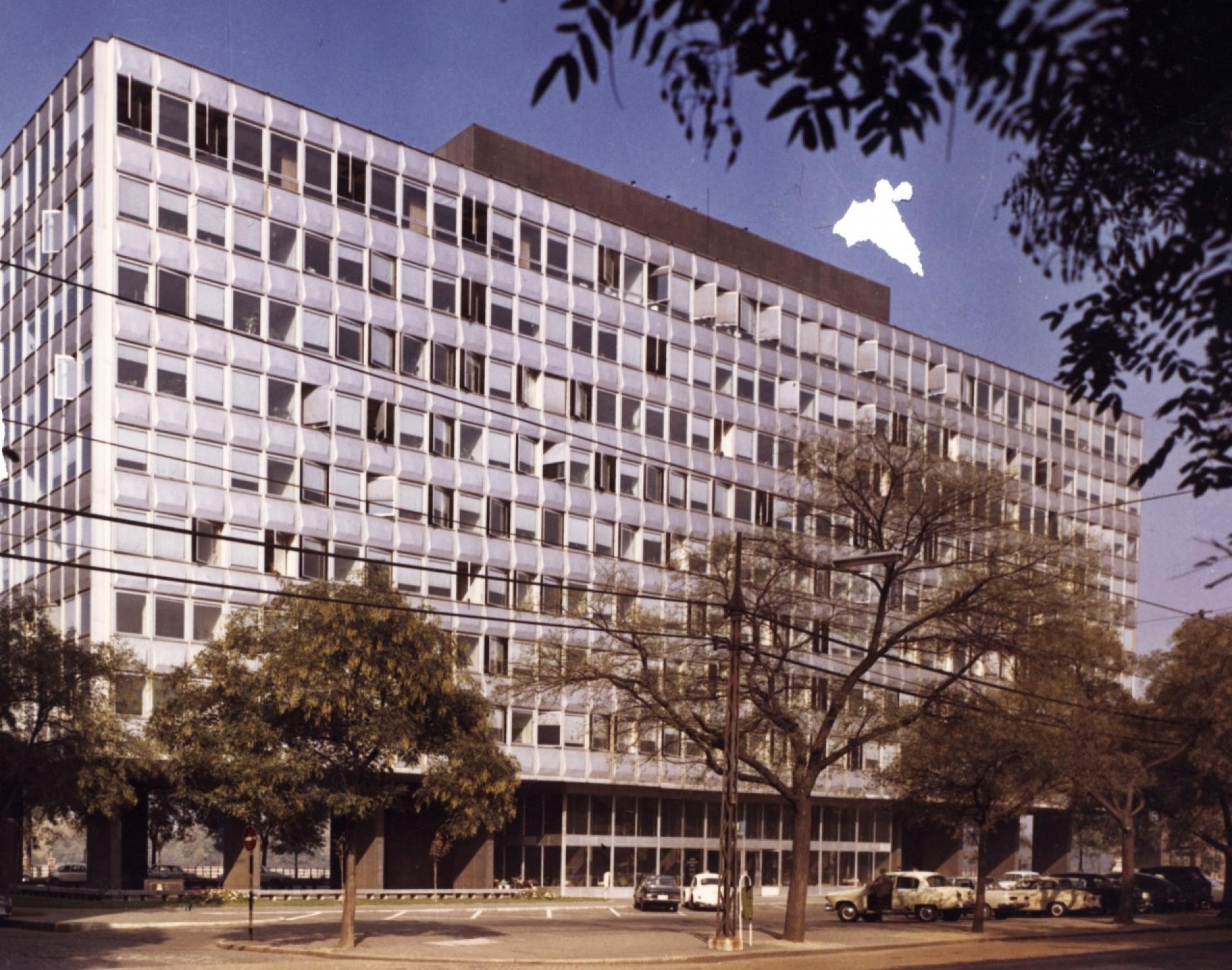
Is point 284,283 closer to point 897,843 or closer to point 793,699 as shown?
point 793,699

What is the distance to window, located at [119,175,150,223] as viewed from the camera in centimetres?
5525

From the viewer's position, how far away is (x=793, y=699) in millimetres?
44750

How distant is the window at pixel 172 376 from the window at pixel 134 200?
184 inches

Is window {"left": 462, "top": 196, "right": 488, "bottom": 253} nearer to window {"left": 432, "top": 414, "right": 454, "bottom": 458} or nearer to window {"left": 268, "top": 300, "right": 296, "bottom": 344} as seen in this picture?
window {"left": 432, "top": 414, "right": 454, "bottom": 458}

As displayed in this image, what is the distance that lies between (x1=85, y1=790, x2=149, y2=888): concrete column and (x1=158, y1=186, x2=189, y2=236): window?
1961 cm

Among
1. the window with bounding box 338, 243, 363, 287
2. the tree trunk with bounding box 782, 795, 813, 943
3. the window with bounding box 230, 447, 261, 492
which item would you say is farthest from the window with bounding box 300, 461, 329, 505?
the tree trunk with bounding box 782, 795, 813, 943

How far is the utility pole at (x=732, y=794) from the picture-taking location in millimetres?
35250

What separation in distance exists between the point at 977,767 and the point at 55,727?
86.8 ft

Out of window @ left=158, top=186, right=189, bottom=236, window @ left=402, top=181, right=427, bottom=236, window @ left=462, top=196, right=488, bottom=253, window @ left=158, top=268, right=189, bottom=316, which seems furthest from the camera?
window @ left=462, top=196, right=488, bottom=253

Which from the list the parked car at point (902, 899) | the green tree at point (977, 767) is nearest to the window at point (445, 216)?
the green tree at point (977, 767)

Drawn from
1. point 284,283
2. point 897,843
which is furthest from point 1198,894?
point 284,283

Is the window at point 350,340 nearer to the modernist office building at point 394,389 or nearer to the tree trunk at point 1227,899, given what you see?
the modernist office building at point 394,389

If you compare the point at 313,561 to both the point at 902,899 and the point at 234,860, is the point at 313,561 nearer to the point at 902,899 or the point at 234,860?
the point at 234,860

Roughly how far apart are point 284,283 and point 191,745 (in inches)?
1061
